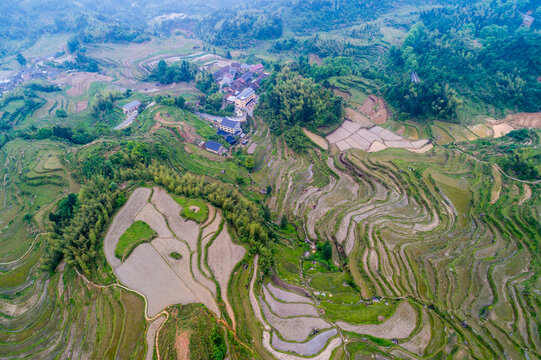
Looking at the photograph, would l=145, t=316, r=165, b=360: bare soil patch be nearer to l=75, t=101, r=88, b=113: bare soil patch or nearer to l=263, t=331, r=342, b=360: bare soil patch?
l=263, t=331, r=342, b=360: bare soil patch

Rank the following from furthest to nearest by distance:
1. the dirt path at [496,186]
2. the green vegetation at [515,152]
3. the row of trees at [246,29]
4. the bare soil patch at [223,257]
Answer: the row of trees at [246,29], the green vegetation at [515,152], the dirt path at [496,186], the bare soil patch at [223,257]

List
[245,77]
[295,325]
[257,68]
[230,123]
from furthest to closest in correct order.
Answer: [257,68] → [245,77] → [230,123] → [295,325]

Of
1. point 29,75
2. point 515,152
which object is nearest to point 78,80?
point 29,75

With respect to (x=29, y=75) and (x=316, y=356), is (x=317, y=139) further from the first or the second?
(x=29, y=75)

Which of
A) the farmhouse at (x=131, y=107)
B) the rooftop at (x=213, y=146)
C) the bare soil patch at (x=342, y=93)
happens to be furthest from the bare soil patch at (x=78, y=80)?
the bare soil patch at (x=342, y=93)

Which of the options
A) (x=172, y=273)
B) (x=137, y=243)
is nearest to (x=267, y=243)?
(x=172, y=273)

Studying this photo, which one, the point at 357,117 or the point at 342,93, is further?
the point at 342,93

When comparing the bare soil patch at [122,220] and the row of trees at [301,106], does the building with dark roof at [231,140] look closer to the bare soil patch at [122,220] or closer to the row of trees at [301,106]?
the row of trees at [301,106]
